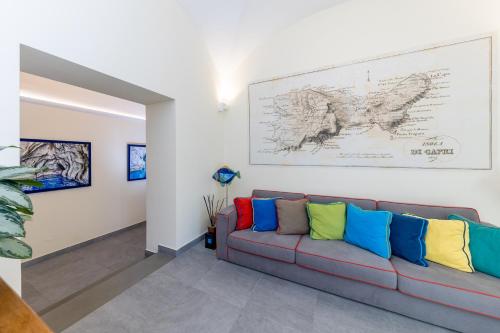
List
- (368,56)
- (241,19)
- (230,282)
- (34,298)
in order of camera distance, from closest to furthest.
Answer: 1. (230,282)
2. (34,298)
3. (368,56)
4. (241,19)

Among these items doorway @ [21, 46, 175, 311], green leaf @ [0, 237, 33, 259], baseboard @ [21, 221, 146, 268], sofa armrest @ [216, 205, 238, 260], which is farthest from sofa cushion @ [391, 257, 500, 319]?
baseboard @ [21, 221, 146, 268]

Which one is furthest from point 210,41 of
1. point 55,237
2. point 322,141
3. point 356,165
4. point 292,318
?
point 55,237

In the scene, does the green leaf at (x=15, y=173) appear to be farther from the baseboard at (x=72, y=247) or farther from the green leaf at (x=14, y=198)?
the baseboard at (x=72, y=247)

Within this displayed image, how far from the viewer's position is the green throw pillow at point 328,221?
7.01ft

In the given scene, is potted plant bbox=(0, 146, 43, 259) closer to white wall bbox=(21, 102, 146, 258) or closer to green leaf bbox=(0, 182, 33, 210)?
green leaf bbox=(0, 182, 33, 210)

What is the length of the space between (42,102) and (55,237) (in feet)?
6.58

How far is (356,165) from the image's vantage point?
8.14ft

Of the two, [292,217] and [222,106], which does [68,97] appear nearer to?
[222,106]

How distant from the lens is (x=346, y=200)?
7.74 ft

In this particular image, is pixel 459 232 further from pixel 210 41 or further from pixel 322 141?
pixel 210 41

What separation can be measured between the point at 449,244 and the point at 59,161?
4918 mm

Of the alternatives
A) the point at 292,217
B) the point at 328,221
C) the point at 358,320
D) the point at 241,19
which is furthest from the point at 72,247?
the point at 241,19

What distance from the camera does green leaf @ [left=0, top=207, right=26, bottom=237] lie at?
54cm

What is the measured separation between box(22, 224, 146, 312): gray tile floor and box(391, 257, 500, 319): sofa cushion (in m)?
3.31
